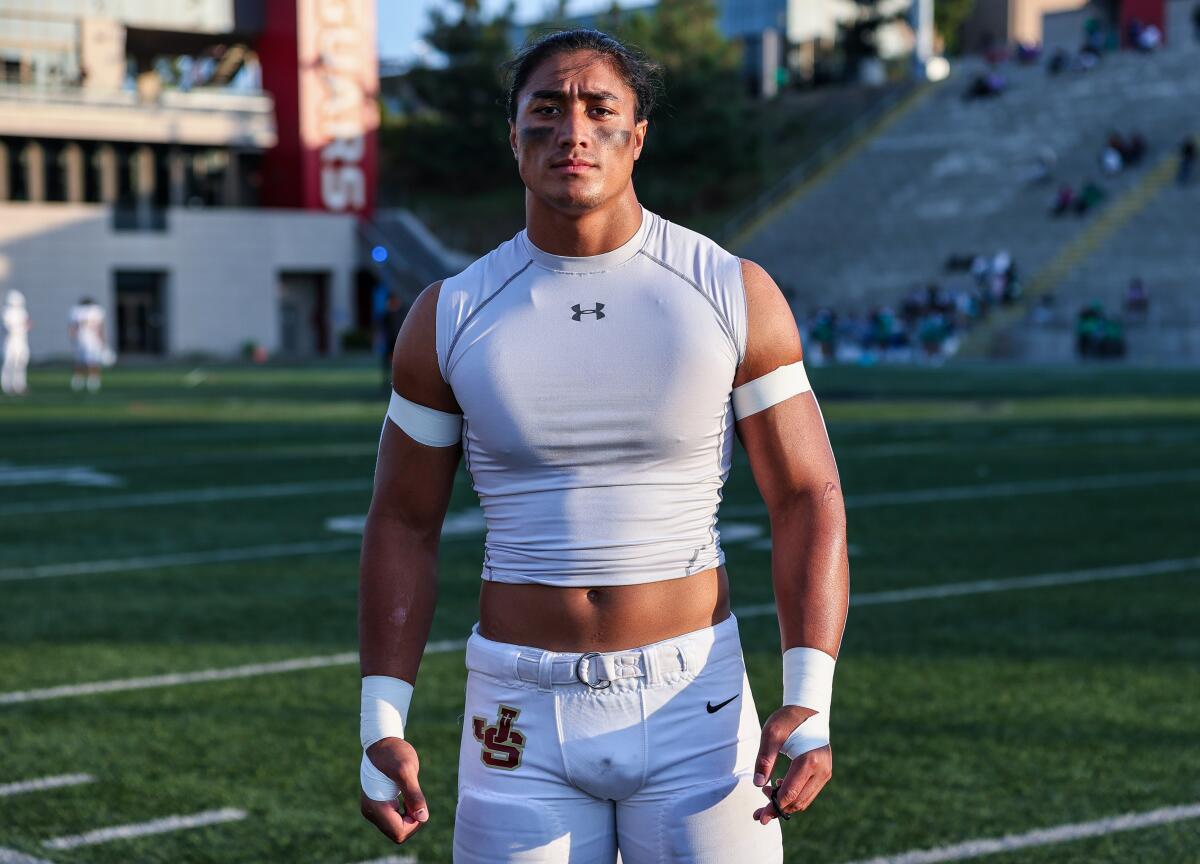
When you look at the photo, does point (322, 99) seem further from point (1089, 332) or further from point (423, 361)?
point (423, 361)

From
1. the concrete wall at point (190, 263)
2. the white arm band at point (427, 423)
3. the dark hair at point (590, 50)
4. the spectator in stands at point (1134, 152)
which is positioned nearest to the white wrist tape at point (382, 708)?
the white arm band at point (427, 423)

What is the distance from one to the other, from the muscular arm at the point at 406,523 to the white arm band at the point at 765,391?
1.59 ft

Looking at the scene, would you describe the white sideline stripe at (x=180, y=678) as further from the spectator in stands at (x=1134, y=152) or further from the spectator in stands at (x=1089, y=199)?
the spectator in stands at (x=1134, y=152)

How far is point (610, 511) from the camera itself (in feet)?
9.70

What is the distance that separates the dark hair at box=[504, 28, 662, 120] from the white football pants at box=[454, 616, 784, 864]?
93 cm

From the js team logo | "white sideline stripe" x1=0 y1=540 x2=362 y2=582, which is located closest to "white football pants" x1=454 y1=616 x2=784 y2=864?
the js team logo

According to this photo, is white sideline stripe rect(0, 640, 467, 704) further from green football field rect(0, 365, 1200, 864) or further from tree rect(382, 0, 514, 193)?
tree rect(382, 0, 514, 193)

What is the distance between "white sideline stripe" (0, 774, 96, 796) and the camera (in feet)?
19.4

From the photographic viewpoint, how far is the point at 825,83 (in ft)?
234

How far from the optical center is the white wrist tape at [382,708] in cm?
307

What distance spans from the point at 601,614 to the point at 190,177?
53685mm

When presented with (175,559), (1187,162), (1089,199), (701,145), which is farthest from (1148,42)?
Result: (175,559)

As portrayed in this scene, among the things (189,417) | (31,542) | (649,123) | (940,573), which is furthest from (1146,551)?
(189,417)

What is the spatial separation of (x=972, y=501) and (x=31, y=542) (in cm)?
684
